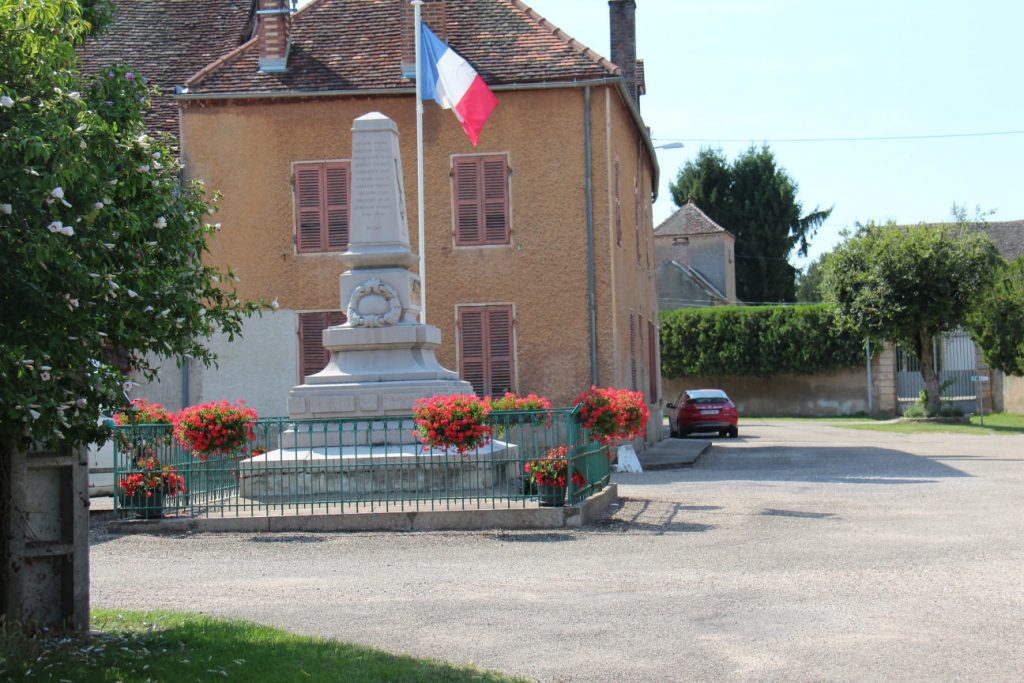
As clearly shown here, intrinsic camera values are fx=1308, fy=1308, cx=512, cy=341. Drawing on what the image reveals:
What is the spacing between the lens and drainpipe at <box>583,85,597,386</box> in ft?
72.9

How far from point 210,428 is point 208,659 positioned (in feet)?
23.3

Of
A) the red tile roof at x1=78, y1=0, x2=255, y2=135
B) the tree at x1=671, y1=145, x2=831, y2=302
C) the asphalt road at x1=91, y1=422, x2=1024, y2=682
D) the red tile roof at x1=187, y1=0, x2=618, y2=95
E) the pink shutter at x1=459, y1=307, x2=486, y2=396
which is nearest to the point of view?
the asphalt road at x1=91, y1=422, x2=1024, y2=682

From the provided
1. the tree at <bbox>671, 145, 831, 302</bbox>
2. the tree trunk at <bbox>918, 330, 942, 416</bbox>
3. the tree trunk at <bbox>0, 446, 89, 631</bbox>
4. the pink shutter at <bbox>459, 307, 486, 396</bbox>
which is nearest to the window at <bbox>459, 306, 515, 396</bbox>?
the pink shutter at <bbox>459, 307, 486, 396</bbox>

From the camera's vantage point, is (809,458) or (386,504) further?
(809,458)

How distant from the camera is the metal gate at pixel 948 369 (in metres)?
47.5

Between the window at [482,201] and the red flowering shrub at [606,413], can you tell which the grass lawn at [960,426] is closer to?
the window at [482,201]

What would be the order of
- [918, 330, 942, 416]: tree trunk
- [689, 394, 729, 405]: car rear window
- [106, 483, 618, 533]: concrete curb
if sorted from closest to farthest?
1. [106, 483, 618, 533]: concrete curb
2. [689, 394, 729, 405]: car rear window
3. [918, 330, 942, 416]: tree trunk

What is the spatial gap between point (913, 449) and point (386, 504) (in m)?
14.8

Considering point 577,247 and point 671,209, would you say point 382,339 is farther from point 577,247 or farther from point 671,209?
point 671,209

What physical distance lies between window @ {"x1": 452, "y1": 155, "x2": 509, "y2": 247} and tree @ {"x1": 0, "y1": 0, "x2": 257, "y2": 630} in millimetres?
15222

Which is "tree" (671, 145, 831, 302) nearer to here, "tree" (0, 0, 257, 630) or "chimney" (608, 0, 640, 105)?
"chimney" (608, 0, 640, 105)

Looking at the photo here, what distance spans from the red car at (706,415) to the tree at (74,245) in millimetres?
26214

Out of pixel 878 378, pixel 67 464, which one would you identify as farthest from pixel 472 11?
pixel 878 378

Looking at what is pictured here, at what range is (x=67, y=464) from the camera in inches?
285
